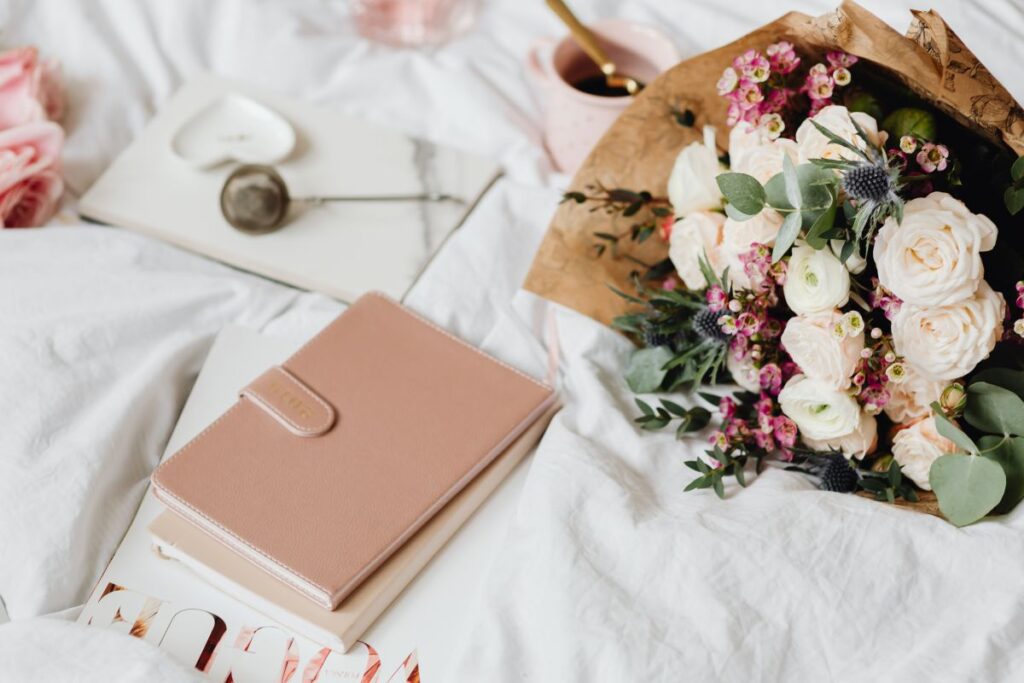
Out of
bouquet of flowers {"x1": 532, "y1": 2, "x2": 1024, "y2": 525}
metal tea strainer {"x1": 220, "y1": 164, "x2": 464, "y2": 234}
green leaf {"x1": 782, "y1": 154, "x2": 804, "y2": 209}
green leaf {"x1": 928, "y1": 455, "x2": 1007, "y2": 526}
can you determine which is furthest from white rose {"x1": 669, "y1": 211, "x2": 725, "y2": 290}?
metal tea strainer {"x1": 220, "y1": 164, "x2": 464, "y2": 234}

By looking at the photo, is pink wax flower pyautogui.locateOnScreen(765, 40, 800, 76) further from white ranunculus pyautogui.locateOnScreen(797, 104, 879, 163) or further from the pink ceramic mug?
the pink ceramic mug

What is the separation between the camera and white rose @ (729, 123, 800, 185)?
0.69 meters

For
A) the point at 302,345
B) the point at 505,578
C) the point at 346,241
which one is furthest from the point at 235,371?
the point at 505,578

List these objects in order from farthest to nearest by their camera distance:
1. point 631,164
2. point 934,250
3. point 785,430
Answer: point 631,164 < point 785,430 < point 934,250

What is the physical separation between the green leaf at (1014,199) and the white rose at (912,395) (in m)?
0.11

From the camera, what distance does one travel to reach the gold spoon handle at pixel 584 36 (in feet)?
3.01

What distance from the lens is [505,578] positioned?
2.18 ft

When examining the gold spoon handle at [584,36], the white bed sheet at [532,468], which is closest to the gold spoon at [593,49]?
the gold spoon handle at [584,36]

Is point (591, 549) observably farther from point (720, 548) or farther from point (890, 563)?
point (890, 563)

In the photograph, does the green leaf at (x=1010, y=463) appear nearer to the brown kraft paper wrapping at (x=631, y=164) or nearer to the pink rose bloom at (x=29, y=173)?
the brown kraft paper wrapping at (x=631, y=164)

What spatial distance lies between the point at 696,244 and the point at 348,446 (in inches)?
11.6

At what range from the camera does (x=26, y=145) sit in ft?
3.02

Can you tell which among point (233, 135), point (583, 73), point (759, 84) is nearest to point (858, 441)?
point (759, 84)

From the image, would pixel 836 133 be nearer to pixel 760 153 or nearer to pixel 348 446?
pixel 760 153
